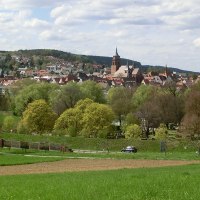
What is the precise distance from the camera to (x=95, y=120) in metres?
79.9

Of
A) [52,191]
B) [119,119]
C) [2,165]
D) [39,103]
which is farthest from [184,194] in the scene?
[119,119]

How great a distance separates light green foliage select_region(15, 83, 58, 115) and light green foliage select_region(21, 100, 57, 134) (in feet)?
74.2

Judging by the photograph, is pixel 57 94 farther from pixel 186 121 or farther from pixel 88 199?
pixel 88 199

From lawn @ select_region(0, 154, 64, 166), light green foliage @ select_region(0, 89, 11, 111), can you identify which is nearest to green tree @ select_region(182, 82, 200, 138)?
lawn @ select_region(0, 154, 64, 166)

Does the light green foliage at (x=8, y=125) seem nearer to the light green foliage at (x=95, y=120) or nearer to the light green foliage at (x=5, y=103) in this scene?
the light green foliage at (x=95, y=120)

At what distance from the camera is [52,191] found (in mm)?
16156

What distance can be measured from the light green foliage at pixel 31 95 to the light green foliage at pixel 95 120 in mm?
28552

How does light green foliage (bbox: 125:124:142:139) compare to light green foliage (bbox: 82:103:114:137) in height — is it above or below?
below

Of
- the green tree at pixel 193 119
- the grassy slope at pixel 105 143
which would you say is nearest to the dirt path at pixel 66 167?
the grassy slope at pixel 105 143

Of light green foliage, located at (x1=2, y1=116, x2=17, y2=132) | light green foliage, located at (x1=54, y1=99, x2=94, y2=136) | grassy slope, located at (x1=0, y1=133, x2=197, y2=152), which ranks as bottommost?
grassy slope, located at (x1=0, y1=133, x2=197, y2=152)

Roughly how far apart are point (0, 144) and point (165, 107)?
4016 cm

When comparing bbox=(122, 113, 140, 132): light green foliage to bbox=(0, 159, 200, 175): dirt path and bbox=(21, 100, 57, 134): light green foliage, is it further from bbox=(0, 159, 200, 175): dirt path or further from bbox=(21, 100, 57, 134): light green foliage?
bbox=(0, 159, 200, 175): dirt path

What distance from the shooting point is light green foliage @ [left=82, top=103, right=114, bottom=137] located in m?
79.2

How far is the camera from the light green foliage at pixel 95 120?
7925 centimetres
